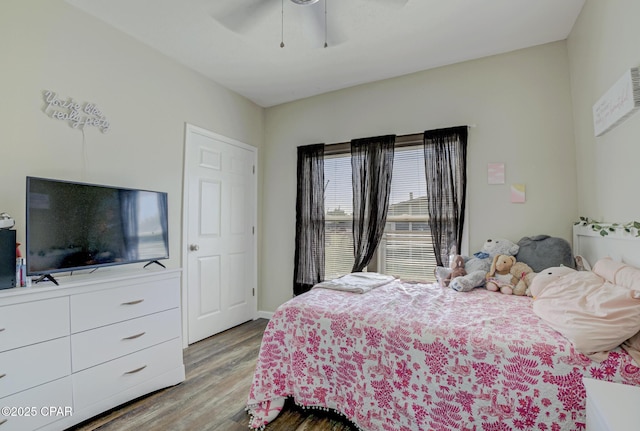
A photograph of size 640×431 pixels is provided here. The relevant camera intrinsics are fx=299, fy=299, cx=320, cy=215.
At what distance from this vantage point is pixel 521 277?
2.25 m

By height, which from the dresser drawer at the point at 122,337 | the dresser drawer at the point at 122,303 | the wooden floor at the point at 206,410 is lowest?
the wooden floor at the point at 206,410

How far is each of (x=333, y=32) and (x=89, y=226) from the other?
Answer: 2167 millimetres

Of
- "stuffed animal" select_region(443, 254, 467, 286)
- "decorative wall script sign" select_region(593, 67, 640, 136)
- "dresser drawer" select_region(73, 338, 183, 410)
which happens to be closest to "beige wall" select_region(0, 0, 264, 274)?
"dresser drawer" select_region(73, 338, 183, 410)

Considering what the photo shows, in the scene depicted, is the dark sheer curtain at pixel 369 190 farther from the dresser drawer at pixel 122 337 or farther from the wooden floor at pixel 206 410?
the dresser drawer at pixel 122 337

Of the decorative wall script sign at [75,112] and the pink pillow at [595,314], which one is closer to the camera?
the pink pillow at [595,314]

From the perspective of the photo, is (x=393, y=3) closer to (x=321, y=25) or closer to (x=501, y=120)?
(x=321, y=25)

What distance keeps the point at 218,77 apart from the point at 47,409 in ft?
9.74

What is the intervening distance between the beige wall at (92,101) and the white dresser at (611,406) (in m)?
2.92

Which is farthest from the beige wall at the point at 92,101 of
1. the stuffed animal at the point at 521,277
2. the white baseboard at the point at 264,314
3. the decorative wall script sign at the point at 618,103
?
the decorative wall script sign at the point at 618,103

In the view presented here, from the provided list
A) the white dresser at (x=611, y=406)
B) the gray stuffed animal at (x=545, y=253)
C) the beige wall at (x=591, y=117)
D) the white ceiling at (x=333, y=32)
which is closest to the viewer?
the white dresser at (x=611, y=406)

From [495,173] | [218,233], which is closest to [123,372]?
[218,233]

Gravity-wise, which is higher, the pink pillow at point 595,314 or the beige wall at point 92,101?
the beige wall at point 92,101

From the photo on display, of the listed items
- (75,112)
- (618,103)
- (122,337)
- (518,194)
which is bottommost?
(122,337)

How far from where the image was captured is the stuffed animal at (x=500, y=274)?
7.48ft
